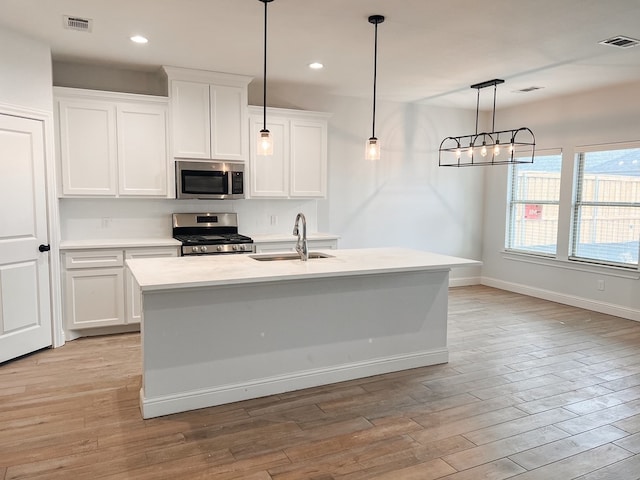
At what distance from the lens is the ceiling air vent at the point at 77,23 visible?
Result: 11.0ft

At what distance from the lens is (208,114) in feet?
15.5

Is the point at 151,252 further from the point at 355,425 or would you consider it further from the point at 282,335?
the point at 355,425

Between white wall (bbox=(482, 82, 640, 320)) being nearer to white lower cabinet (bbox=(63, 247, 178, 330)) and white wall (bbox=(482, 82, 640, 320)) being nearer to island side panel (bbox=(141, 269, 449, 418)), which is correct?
island side panel (bbox=(141, 269, 449, 418))

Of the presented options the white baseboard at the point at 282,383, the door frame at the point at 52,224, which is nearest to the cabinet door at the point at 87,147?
the door frame at the point at 52,224

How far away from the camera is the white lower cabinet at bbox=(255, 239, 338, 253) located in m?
4.93

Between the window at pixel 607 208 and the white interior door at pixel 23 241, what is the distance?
5883 millimetres

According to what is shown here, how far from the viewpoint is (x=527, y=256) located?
6402 mm

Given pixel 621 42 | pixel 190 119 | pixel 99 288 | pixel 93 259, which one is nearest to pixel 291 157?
pixel 190 119

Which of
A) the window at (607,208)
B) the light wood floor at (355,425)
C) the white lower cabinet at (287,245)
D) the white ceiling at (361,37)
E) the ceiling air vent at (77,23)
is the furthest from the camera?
the window at (607,208)

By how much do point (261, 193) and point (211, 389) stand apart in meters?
2.62

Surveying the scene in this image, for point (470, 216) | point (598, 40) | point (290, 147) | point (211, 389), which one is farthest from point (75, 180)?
point (470, 216)

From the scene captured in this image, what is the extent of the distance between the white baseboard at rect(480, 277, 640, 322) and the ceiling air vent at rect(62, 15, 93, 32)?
592 cm

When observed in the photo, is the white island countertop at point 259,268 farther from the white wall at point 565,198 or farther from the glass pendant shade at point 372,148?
the white wall at point 565,198

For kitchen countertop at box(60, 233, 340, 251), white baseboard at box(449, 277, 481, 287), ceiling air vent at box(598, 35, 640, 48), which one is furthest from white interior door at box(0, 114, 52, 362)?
white baseboard at box(449, 277, 481, 287)
